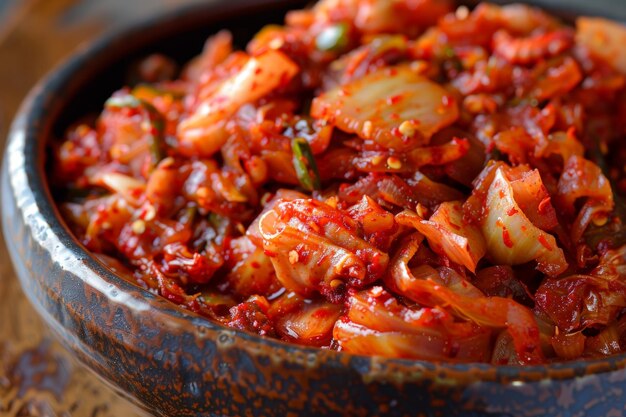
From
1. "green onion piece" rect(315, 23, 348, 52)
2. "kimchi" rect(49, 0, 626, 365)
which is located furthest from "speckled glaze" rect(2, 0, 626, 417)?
"green onion piece" rect(315, 23, 348, 52)

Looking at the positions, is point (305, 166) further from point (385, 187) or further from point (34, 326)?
point (34, 326)

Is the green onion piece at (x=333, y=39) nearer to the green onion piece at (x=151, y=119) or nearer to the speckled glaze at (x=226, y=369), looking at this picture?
the green onion piece at (x=151, y=119)

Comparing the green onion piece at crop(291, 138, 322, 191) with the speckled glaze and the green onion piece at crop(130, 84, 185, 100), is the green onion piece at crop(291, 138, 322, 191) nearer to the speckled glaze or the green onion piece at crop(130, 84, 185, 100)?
the speckled glaze

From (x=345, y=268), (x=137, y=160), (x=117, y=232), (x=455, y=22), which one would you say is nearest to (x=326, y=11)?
(x=455, y=22)

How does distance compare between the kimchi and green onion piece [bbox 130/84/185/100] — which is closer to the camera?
the kimchi

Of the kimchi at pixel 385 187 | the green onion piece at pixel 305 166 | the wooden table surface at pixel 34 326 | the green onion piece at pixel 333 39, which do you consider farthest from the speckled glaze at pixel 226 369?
the green onion piece at pixel 333 39

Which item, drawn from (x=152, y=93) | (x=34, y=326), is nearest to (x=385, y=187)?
(x=152, y=93)

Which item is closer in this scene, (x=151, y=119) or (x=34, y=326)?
(x=151, y=119)
